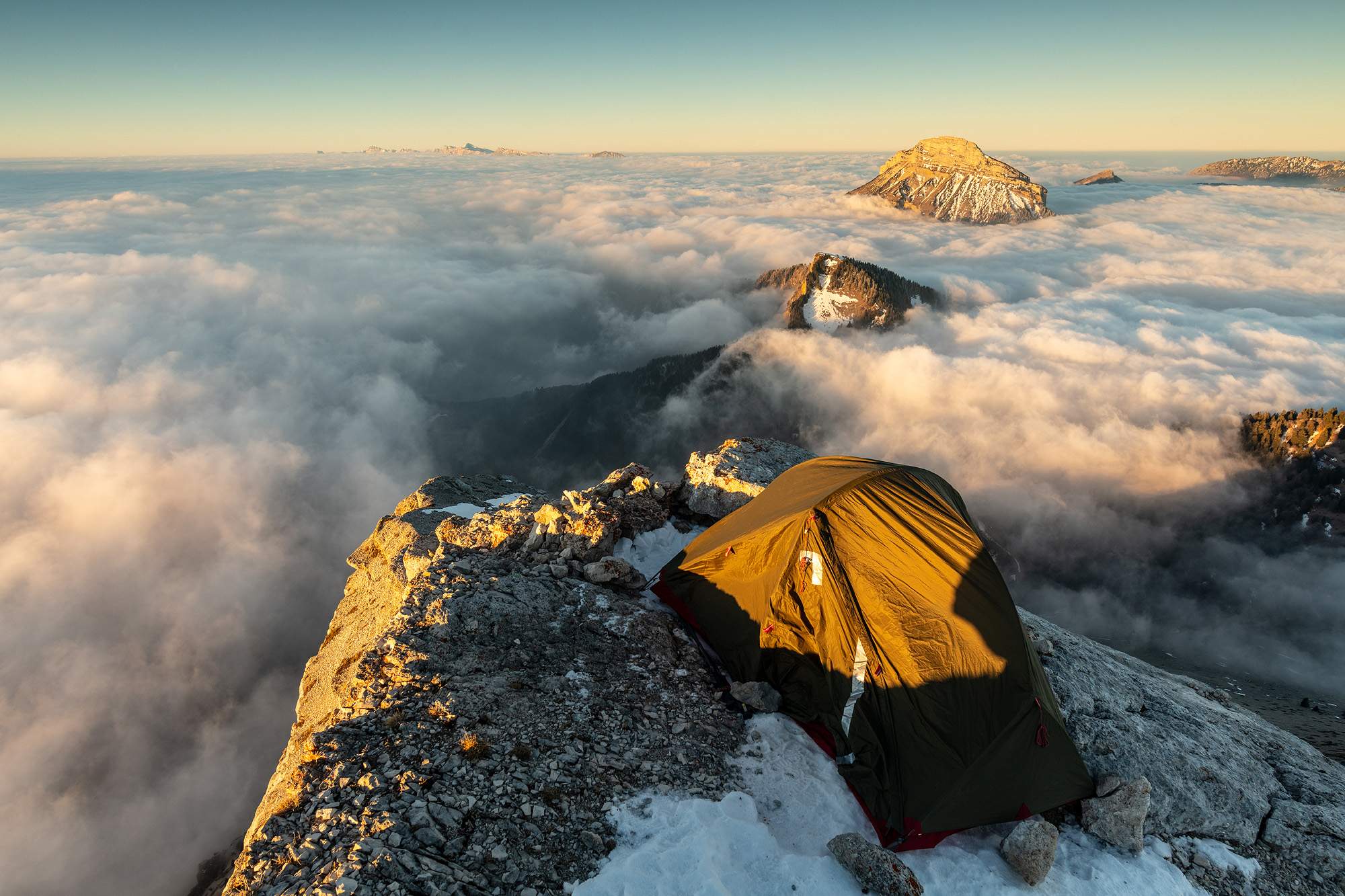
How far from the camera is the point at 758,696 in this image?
13266 millimetres

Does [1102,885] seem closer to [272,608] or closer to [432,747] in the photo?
[432,747]

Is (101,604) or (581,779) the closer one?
(581,779)

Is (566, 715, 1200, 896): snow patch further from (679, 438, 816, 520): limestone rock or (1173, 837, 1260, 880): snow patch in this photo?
(679, 438, 816, 520): limestone rock

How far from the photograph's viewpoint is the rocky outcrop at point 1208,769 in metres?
12.1

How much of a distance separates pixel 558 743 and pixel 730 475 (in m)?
12.8

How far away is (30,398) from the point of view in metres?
159

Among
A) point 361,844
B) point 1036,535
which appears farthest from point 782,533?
point 1036,535

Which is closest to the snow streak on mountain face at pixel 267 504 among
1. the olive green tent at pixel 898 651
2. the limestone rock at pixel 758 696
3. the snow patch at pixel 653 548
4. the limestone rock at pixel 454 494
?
the limestone rock at pixel 454 494

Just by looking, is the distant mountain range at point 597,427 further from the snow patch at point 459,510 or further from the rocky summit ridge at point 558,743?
the rocky summit ridge at point 558,743

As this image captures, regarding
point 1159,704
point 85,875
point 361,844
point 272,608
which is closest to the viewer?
point 361,844

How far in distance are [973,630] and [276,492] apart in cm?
14675

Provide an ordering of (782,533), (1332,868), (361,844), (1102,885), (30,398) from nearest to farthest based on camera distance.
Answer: (361,844)
(1102,885)
(1332,868)
(782,533)
(30,398)

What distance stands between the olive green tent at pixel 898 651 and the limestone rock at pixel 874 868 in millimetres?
1435

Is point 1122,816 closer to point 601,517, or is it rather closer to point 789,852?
point 789,852
